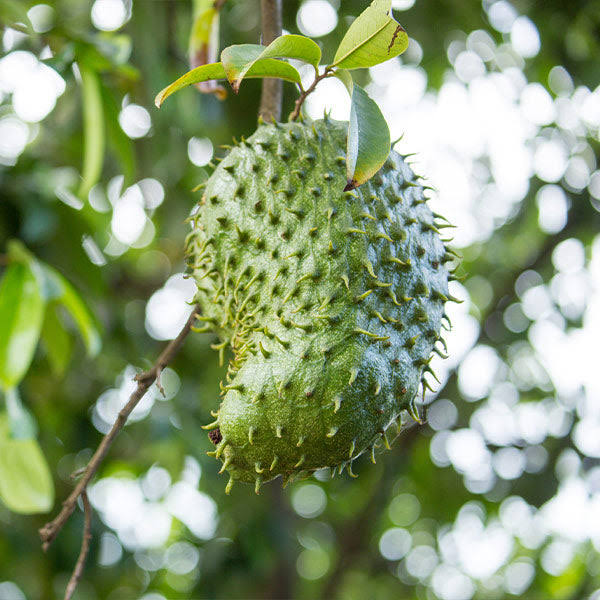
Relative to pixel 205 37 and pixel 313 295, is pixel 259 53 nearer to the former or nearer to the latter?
pixel 313 295

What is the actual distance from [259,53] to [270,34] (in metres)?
0.41

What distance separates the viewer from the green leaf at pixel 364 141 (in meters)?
1.00

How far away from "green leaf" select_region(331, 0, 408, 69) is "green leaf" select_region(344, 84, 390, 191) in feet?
0.18

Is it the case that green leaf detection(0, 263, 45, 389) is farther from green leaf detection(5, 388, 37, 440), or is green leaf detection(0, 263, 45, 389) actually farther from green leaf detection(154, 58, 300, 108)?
green leaf detection(154, 58, 300, 108)

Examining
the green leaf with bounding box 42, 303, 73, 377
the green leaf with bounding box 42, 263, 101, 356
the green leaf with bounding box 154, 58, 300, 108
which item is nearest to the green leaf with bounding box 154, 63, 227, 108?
the green leaf with bounding box 154, 58, 300, 108

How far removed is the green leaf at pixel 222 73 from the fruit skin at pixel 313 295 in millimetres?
160

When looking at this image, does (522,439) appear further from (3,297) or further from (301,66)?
(3,297)

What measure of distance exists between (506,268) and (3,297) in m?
3.23

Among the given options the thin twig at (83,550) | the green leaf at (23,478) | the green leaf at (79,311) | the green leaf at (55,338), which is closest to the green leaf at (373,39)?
the thin twig at (83,550)

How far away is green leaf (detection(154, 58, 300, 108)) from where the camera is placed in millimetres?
1069

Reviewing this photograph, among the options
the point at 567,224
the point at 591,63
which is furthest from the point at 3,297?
the point at 567,224

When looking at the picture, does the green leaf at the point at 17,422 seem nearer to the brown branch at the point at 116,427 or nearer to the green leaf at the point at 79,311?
the green leaf at the point at 79,311

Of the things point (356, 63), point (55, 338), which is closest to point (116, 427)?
point (356, 63)

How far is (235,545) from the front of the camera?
396 cm
